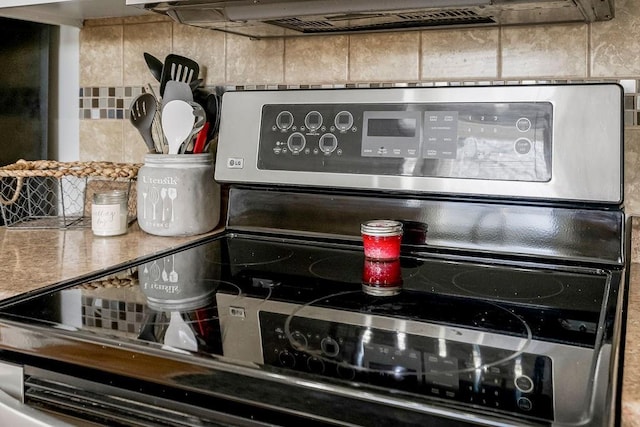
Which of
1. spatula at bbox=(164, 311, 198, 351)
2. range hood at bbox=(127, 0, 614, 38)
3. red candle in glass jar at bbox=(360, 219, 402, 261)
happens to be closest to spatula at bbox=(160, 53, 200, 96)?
range hood at bbox=(127, 0, 614, 38)

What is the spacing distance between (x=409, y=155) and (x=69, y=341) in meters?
0.63

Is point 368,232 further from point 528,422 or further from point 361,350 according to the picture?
point 528,422

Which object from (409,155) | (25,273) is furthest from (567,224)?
(25,273)

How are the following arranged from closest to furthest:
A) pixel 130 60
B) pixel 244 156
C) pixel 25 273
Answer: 1. pixel 25 273
2. pixel 244 156
3. pixel 130 60

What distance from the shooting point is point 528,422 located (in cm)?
49

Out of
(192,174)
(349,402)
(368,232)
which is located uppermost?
(192,174)

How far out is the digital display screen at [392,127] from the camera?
1.07m

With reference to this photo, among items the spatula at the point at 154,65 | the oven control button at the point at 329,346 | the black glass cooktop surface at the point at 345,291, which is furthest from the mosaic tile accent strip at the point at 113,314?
the spatula at the point at 154,65

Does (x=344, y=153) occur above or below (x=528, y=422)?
above

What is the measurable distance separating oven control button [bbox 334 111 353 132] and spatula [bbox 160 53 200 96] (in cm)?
42

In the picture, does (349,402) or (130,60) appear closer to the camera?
(349,402)

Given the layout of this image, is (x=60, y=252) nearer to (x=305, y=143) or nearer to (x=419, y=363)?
(x=305, y=143)

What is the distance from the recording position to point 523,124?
998mm

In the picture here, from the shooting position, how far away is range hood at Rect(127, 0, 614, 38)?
3.22 feet
